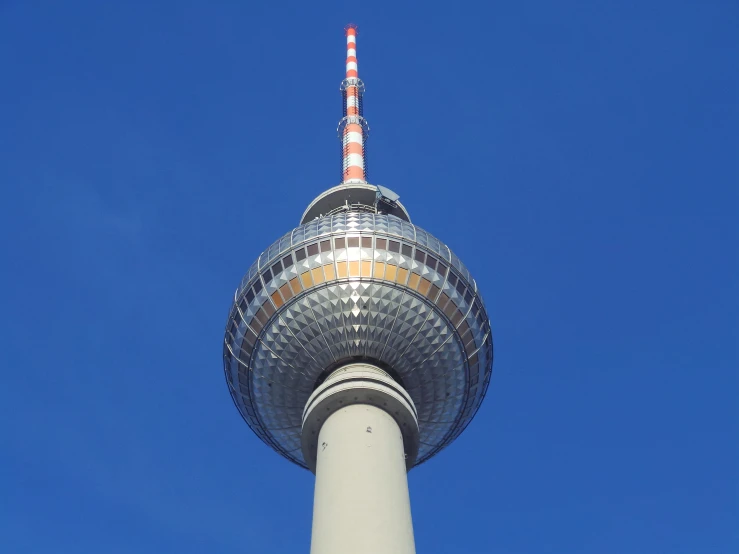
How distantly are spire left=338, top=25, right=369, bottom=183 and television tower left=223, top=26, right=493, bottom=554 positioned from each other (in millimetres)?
9147

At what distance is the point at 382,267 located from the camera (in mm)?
31484

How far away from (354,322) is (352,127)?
17.4 metres

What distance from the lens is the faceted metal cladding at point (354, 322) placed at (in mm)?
30938

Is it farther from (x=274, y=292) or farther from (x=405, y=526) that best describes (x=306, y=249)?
(x=405, y=526)

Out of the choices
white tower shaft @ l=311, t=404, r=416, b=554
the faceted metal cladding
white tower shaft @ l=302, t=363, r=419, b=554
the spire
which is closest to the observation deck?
the faceted metal cladding

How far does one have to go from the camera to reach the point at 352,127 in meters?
45.5

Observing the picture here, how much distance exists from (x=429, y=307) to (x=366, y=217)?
14.7 feet

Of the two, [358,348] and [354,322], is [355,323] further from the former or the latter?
[358,348]

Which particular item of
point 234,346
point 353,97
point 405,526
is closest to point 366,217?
point 234,346

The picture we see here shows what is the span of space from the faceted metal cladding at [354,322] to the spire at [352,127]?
8944 mm

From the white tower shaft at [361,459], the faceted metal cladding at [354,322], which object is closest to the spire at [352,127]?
the faceted metal cladding at [354,322]

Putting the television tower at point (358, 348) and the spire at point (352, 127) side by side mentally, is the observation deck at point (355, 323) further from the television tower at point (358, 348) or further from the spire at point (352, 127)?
the spire at point (352, 127)

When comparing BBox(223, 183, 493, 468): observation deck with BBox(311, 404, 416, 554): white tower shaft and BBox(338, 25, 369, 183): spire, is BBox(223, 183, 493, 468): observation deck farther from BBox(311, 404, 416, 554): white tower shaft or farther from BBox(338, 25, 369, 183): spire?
BBox(338, 25, 369, 183): spire

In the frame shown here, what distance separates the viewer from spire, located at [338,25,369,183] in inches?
1686
